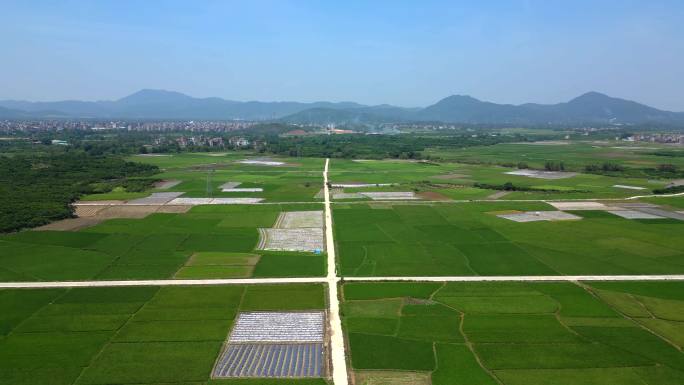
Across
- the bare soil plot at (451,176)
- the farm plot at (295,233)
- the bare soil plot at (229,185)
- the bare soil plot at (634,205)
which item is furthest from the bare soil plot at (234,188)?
the bare soil plot at (634,205)

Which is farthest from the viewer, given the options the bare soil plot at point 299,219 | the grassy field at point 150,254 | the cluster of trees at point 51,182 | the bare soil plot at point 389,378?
the bare soil plot at point 299,219

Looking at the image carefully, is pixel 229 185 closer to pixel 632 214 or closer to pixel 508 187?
pixel 508 187

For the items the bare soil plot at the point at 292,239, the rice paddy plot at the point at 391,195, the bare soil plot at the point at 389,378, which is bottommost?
the bare soil plot at the point at 389,378

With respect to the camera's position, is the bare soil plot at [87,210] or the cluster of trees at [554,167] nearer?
the bare soil plot at [87,210]

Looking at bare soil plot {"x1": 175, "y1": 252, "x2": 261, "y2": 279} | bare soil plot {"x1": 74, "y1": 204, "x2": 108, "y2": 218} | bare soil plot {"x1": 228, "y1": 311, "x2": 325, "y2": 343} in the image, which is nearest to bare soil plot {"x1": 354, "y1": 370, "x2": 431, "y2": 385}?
Answer: bare soil plot {"x1": 228, "y1": 311, "x2": 325, "y2": 343}

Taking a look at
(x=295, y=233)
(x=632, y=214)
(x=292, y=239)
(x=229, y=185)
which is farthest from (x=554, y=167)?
(x=292, y=239)

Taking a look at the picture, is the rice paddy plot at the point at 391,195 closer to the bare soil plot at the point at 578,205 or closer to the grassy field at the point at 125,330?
the bare soil plot at the point at 578,205
